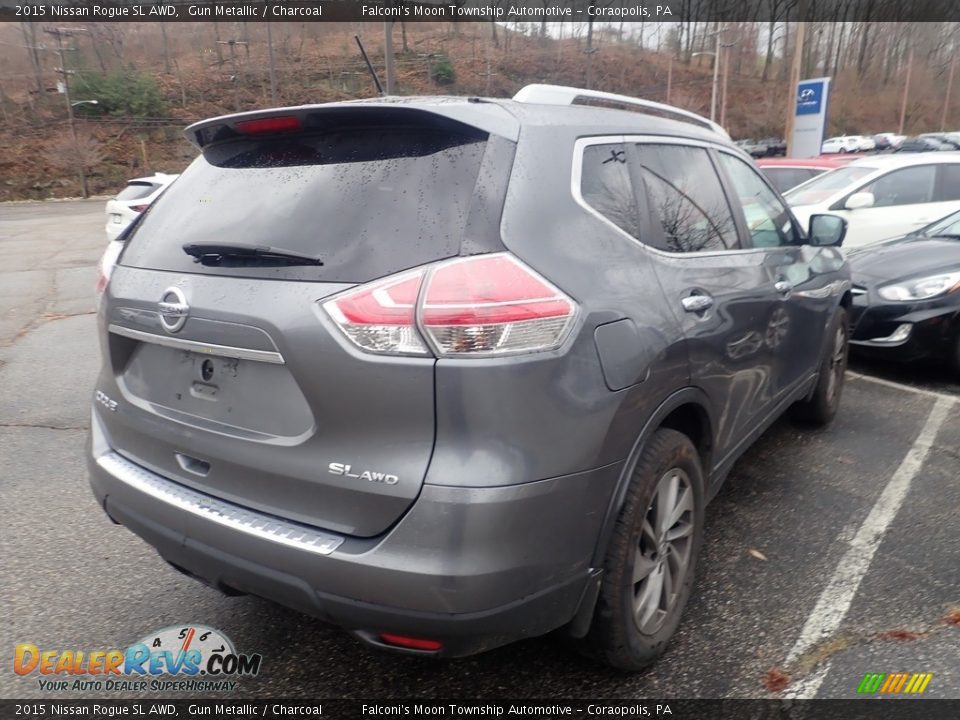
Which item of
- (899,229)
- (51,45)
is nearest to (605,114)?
(899,229)

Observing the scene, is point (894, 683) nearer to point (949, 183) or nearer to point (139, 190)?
point (949, 183)

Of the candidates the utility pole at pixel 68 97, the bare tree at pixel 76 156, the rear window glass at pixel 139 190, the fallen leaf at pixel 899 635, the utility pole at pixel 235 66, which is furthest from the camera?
the utility pole at pixel 235 66

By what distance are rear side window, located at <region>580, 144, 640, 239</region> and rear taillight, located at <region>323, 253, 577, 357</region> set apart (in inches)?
19.7

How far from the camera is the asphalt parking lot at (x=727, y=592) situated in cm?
235

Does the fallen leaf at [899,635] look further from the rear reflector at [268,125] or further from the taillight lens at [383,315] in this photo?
the rear reflector at [268,125]

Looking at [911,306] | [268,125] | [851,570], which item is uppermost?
[268,125]

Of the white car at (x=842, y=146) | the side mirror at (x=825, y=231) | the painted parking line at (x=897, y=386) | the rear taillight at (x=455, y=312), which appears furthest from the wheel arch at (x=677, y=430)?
the white car at (x=842, y=146)

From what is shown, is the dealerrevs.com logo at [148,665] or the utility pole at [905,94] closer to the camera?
the dealerrevs.com logo at [148,665]

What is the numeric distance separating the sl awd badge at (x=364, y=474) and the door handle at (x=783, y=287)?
2167mm

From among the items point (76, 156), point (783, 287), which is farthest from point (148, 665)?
point (76, 156)

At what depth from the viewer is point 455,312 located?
5.70 ft

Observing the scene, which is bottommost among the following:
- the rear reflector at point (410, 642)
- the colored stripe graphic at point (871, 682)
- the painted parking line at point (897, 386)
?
the painted parking line at point (897, 386)

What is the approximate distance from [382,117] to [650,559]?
1.59 m

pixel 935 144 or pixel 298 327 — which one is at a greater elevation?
pixel 298 327
